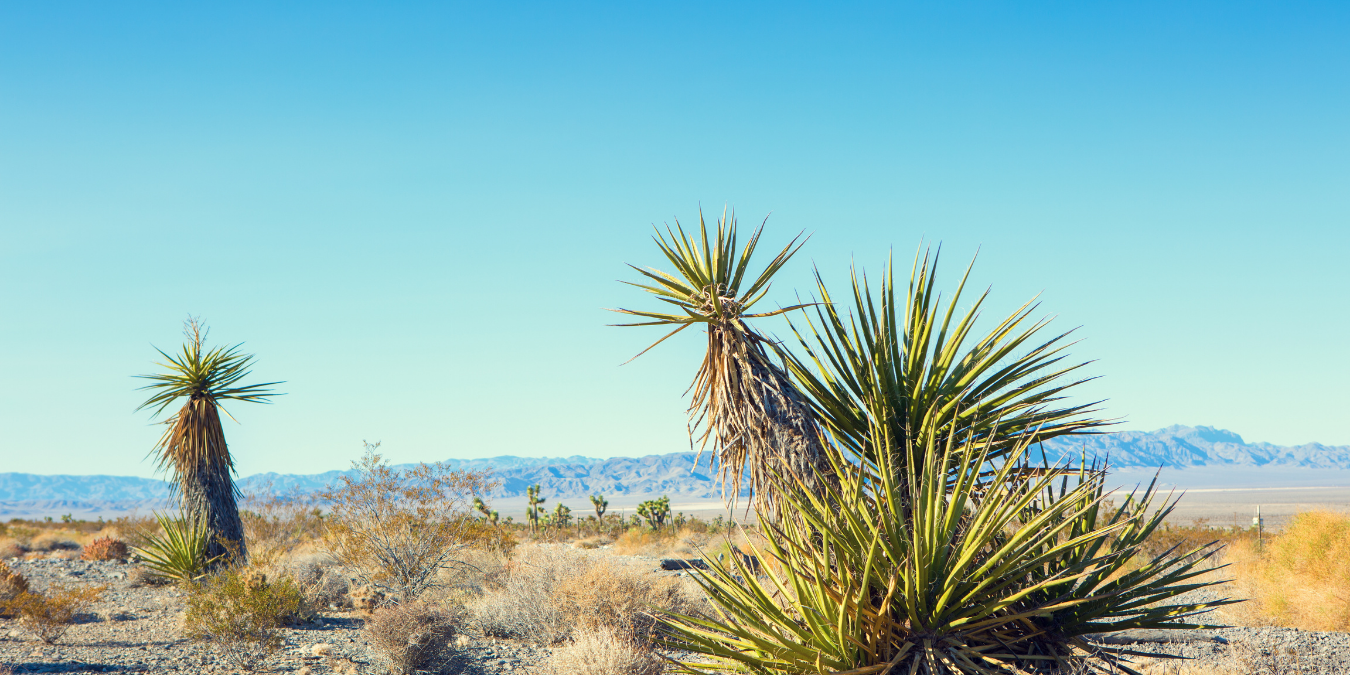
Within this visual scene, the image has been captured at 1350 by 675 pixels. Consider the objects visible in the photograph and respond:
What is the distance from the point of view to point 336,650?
35.8 ft

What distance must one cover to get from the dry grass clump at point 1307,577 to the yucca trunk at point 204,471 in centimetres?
1779

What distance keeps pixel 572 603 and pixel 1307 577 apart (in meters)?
12.6

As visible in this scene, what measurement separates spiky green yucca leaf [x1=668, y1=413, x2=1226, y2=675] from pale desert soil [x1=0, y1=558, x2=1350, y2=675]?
12.0 feet

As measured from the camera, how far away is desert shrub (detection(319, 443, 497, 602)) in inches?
532

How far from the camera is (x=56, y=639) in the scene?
10.9 metres

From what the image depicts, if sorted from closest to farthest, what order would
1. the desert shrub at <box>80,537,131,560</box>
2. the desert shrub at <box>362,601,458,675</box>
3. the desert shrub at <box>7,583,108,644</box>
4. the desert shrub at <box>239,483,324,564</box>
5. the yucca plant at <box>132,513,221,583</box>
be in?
the desert shrub at <box>362,601,458,675</box>, the desert shrub at <box>7,583,108,644</box>, the yucca plant at <box>132,513,221,583</box>, the desert shrub at <box>80,537,131,560</box>, the desert shrub at <box>239,483,324,564</box>

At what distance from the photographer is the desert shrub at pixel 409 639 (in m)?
9.78

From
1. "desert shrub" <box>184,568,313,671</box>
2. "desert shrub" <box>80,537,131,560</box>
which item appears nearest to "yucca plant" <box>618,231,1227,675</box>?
"desert shrub" <box>184,568,313,671</box>

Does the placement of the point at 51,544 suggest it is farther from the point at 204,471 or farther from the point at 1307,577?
the point at 1307,577

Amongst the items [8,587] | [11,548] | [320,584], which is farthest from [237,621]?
[11,548]

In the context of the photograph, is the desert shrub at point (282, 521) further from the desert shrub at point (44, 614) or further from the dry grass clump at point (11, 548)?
the desert shrub at point (44, 614)

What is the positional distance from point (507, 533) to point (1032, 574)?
12.3 m

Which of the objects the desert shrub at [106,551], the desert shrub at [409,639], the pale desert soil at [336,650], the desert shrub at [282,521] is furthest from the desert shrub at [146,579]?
the desert shrub at [409,639]

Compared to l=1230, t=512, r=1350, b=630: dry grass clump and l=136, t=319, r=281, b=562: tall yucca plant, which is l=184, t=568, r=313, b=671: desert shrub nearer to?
l=136, t=319, r=281, b=562: tall yucca plant
